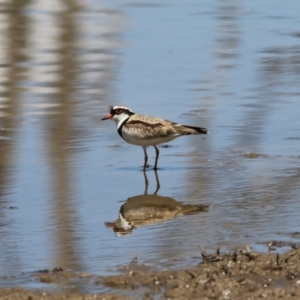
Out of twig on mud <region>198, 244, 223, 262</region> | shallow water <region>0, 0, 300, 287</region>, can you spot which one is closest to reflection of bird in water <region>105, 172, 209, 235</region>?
shallow water <region>0, 0, 300, 287</region>

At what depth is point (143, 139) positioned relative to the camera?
977 cm

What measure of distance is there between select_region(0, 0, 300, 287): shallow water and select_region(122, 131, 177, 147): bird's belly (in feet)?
0.66

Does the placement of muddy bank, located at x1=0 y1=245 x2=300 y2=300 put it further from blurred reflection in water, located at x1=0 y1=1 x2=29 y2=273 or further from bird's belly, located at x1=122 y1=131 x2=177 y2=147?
bird's belly, located at x1=122 y1=131 x2=177 y2=147

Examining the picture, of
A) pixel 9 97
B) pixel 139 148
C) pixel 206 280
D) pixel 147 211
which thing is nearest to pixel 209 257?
pixel 206 280

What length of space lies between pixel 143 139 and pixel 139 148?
86 cm

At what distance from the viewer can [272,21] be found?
19.3 metres

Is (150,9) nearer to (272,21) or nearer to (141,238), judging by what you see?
(272,21)

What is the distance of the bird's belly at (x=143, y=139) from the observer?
9.77 meters

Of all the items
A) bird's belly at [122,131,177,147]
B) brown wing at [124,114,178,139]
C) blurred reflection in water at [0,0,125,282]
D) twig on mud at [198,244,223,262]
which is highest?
twig on mud at [198,244,223,262]

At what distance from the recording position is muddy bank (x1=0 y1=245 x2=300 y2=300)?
5656 mm

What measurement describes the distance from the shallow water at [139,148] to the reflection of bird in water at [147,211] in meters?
0.08

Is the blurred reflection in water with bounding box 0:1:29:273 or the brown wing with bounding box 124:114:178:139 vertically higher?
the brown wing with bounding box 124:114:178:139

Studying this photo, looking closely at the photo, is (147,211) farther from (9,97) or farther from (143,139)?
(9,97)

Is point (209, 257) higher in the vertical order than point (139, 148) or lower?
higher
